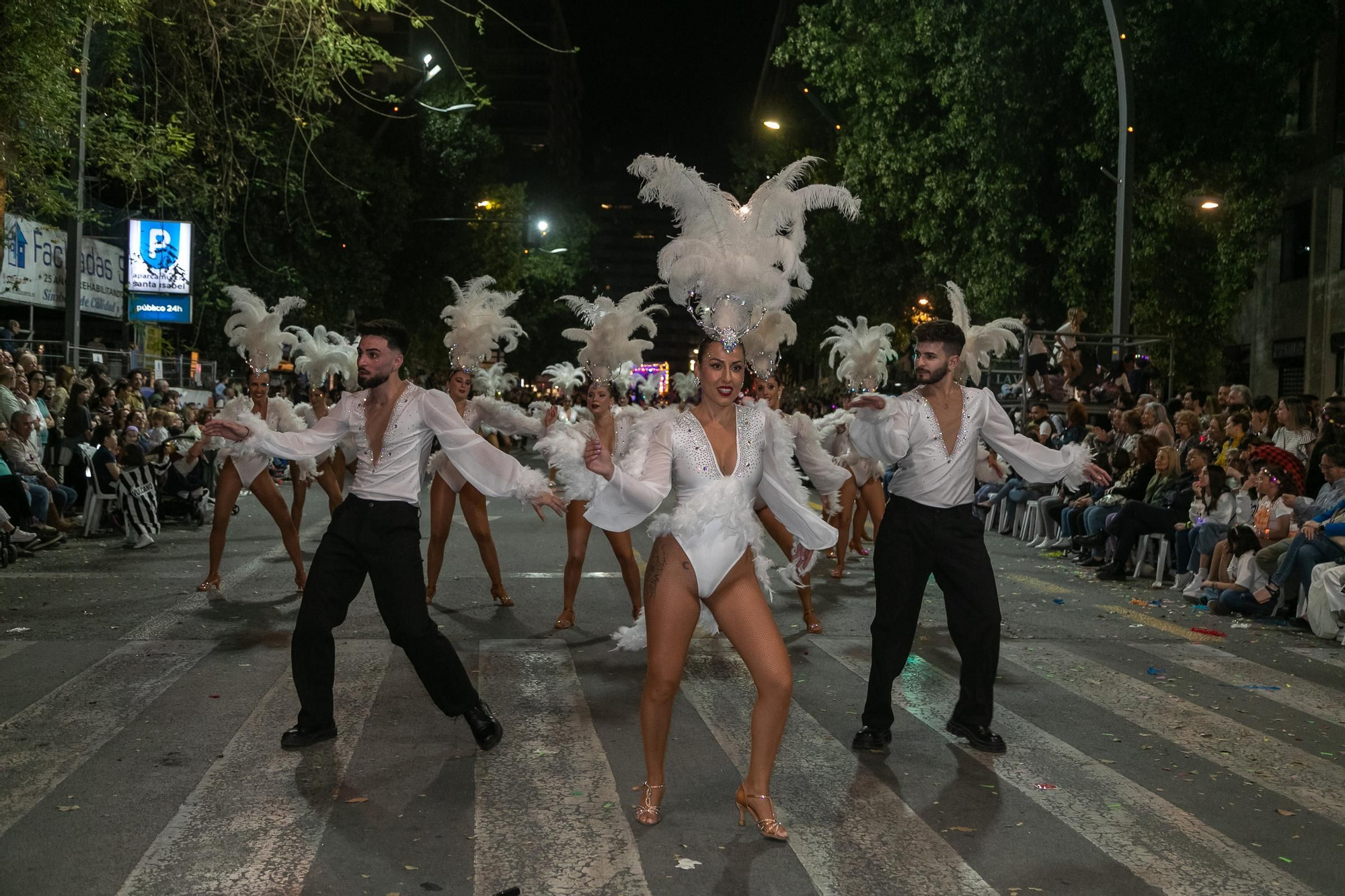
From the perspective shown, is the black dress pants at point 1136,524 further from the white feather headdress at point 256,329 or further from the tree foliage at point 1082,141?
the tree foliage at point 1082,141

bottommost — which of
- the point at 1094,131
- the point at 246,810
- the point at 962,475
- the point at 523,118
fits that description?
the point at 246,810

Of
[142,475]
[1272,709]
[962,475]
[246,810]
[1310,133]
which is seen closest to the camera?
[246,810]

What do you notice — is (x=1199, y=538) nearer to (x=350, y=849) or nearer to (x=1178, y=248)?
(x=350, y=849)

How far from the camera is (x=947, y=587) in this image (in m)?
6.77

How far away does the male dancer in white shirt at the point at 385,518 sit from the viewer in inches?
252

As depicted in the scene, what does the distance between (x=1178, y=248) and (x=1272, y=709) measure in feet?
62.0

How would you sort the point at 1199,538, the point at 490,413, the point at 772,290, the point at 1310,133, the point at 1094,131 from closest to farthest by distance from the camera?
the point at 772,290, the point at 490,413, the point at 1199,538, the point at 1094,131, the point at 1310,133

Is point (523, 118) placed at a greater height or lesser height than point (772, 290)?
greater

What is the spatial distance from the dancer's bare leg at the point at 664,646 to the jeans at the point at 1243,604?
767cm

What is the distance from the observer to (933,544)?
6.71 m

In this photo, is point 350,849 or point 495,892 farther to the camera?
point 350,849

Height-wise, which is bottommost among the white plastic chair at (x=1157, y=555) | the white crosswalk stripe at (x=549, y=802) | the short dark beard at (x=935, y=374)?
the white crosswalk stripe at (x=549, y=802)

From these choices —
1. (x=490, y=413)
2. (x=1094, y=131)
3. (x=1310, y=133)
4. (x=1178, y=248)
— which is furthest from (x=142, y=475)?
(x=1310, y=133)

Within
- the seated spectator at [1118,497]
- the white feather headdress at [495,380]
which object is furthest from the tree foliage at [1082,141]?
the seated spectator at [1118,497]
